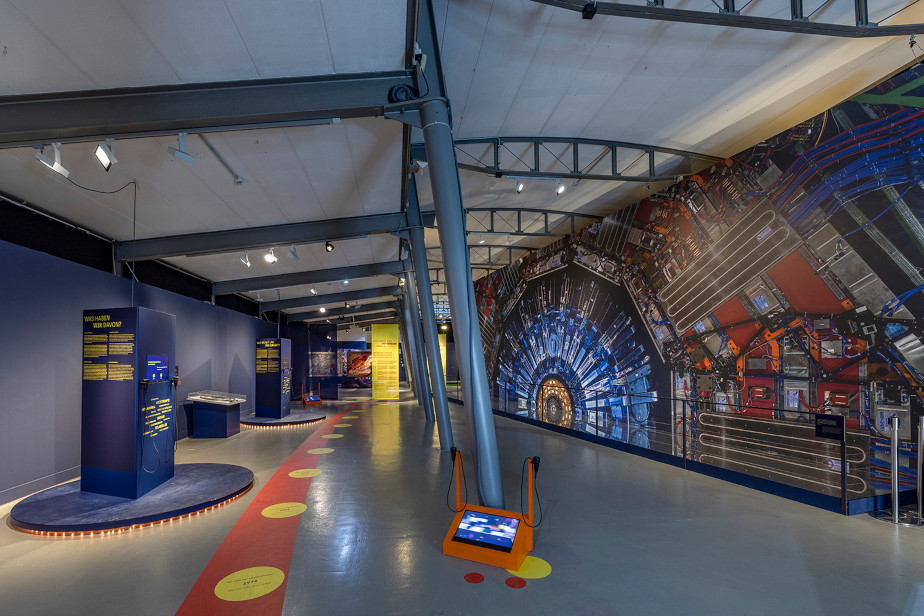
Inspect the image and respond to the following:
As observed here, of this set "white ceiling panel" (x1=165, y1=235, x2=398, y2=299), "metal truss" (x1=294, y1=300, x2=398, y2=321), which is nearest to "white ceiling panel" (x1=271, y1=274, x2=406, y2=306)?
"white ceiling panel" (x1=165, y1=235, x2=398, y2=299)

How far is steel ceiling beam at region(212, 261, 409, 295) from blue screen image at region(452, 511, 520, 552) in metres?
8.91

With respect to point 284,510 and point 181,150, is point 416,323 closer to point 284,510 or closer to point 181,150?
point 284,510

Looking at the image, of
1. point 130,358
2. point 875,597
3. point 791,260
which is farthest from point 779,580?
point 130,358

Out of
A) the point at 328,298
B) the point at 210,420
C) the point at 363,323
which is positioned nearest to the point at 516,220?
the point at 328,298

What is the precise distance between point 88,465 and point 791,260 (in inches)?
387

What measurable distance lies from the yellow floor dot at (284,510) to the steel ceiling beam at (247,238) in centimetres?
467

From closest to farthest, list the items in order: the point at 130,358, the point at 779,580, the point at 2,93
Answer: the point at 779,580 < the point at 2,93 < the point at 130,358

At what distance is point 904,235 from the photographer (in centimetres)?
544

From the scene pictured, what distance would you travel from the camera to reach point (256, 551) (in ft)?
13.2

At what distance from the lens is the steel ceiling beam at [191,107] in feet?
13.3

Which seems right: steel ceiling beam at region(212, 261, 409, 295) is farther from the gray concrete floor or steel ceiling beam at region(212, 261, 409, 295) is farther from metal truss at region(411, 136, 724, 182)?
the gray concrete floor

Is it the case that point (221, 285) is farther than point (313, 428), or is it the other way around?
point (221, 285)

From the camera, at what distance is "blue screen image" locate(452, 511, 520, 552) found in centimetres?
373

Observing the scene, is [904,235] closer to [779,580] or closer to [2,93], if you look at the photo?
[779,580]
